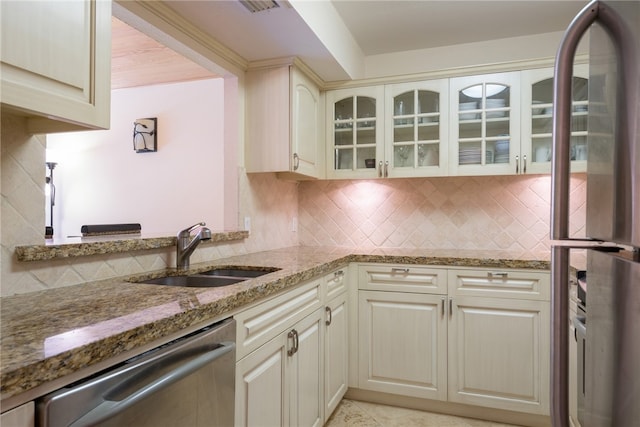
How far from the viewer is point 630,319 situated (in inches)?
20.8

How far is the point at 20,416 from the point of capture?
0.64 m

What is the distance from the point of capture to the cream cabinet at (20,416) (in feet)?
2.01

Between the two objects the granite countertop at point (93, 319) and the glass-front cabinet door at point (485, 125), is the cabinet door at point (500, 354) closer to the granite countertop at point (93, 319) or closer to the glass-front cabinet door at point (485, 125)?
the glass-front cabinet door at point (485, 125)

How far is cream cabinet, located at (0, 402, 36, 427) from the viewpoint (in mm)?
613

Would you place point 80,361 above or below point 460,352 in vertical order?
above

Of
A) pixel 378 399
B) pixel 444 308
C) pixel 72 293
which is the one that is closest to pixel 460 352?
pixel 444 308

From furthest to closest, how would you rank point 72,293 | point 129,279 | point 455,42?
point 455,42, point 129,279, point 72,293

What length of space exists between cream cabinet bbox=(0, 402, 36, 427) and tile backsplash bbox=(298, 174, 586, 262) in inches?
98.3

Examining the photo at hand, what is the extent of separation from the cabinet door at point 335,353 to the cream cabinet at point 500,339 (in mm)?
618

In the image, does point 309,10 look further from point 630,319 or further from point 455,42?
point 630,319

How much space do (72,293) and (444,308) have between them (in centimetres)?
186

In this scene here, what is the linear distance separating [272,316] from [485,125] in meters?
1.94

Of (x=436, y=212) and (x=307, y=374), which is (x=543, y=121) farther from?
(x=307, y=374)

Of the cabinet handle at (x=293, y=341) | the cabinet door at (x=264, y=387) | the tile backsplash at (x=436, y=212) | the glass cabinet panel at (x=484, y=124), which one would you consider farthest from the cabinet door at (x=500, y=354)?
the cabinet door at (x=264, y=387)
